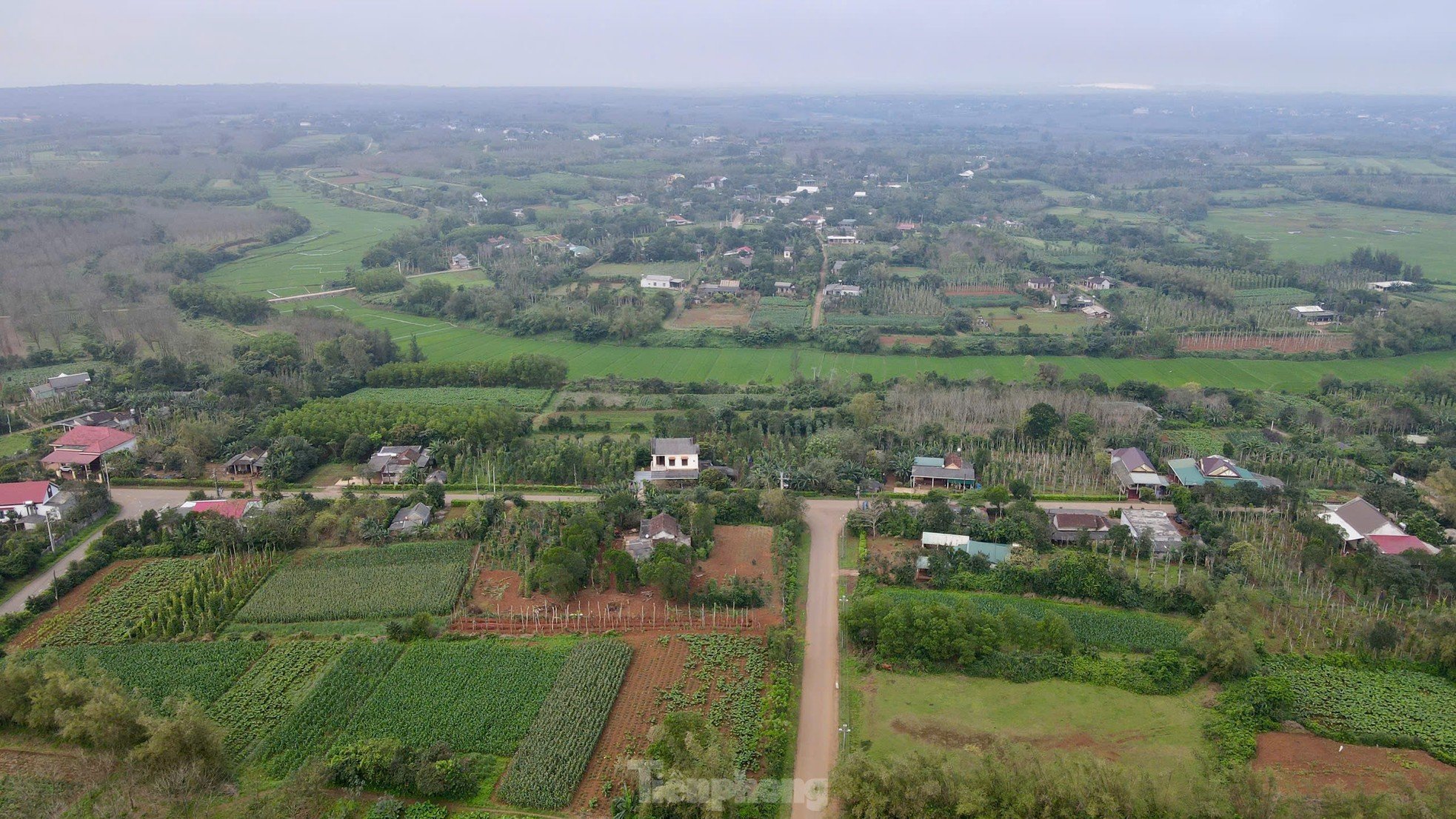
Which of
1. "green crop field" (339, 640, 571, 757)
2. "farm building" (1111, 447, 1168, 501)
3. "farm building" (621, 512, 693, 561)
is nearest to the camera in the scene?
"green crop field" (339, 640, 571, 757)

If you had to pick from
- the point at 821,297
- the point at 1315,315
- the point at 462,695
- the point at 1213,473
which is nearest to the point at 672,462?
the point at 462,695

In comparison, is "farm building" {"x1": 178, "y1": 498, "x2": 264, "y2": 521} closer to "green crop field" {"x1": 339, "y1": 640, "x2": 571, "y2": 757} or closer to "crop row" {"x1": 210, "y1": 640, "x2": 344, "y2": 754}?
"crop row" {"x1": 210, "y1": 640, "x2": 344, "y2": 754}

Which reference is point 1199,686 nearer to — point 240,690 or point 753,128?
point 240,690

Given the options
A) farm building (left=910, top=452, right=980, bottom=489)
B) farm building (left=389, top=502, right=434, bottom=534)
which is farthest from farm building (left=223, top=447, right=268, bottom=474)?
farm building (left=910, top=452, right=980, bottom=489)

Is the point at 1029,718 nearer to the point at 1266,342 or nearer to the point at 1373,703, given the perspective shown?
the point at 1373,703

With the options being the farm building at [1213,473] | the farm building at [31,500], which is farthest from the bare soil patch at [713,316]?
the farm building at [31,500]
